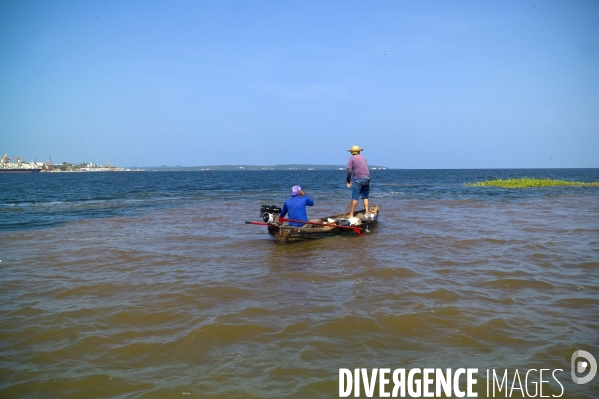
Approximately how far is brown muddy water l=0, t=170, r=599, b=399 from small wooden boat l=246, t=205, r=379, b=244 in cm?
30

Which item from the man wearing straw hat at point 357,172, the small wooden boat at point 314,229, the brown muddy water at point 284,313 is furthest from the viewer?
the man wearing straw hat at point 357,172

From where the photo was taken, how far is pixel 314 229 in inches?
432

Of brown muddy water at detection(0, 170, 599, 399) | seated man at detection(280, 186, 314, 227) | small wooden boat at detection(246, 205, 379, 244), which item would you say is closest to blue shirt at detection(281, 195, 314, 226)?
seated man at detection(280, 186, 314, 227)

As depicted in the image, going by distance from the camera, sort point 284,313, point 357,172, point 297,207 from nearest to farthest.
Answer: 1. point 284,313
2. point 297,207
3. point 357,172

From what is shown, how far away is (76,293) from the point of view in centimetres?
655

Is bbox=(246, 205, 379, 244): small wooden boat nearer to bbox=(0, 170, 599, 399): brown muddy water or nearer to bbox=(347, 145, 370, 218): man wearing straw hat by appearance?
bbox=(0, 170, 599, 399): brown muddy water

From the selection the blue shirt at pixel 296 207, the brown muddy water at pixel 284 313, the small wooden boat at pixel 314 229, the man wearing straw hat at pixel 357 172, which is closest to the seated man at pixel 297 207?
the blue shirt at pixel 296 207

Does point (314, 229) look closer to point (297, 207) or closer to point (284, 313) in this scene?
point (297, 207)

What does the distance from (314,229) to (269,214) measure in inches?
50.0

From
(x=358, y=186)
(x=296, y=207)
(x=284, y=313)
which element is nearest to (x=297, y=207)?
(x=296, y=207)

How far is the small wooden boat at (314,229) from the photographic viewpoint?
34.7 ft

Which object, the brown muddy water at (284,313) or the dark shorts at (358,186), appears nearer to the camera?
the brown muddy water at (284,313)

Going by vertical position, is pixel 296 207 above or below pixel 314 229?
above

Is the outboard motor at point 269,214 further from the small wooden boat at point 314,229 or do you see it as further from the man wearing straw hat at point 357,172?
the man wearing straw hat at point 357,172
